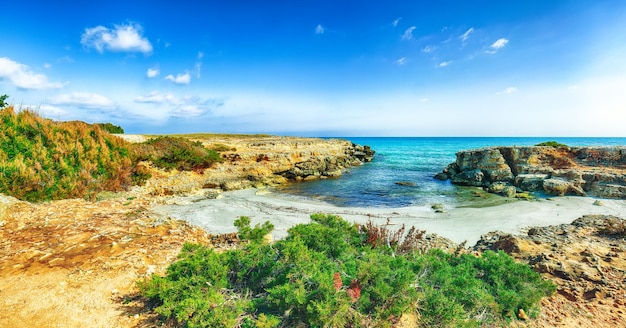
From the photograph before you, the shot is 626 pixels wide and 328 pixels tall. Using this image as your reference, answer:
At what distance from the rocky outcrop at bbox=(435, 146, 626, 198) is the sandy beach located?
1290 millimetres

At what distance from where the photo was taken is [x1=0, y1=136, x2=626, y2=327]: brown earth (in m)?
3.85

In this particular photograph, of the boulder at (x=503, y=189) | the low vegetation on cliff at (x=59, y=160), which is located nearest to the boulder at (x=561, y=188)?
the boulder at (x=503, y=189)

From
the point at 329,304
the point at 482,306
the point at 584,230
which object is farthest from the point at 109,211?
the point at 584,230

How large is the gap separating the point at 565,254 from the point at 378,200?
31.9ft

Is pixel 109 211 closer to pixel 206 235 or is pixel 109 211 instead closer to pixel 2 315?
pixel 206 235

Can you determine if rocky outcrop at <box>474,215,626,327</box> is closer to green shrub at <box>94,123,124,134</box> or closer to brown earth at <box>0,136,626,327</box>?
brown earth at <box>0,136,626,327</box>

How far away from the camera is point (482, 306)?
3.63 meters

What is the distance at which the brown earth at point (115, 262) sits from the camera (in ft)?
12.6

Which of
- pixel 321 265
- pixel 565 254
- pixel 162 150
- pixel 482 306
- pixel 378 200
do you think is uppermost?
pixel 162 150

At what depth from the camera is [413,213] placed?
12234 mm

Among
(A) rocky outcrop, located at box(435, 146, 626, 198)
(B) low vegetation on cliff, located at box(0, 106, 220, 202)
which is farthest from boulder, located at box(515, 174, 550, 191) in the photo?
(B) low vegetation on cliff, located at box(0, 106, 220, 202)

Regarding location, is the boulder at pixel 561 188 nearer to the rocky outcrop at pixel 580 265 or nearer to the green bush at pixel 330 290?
the rocky outcrop at pixel 580 265

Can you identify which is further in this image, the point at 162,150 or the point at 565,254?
the point at 162,150

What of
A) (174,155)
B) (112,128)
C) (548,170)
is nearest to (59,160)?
(174,155)
